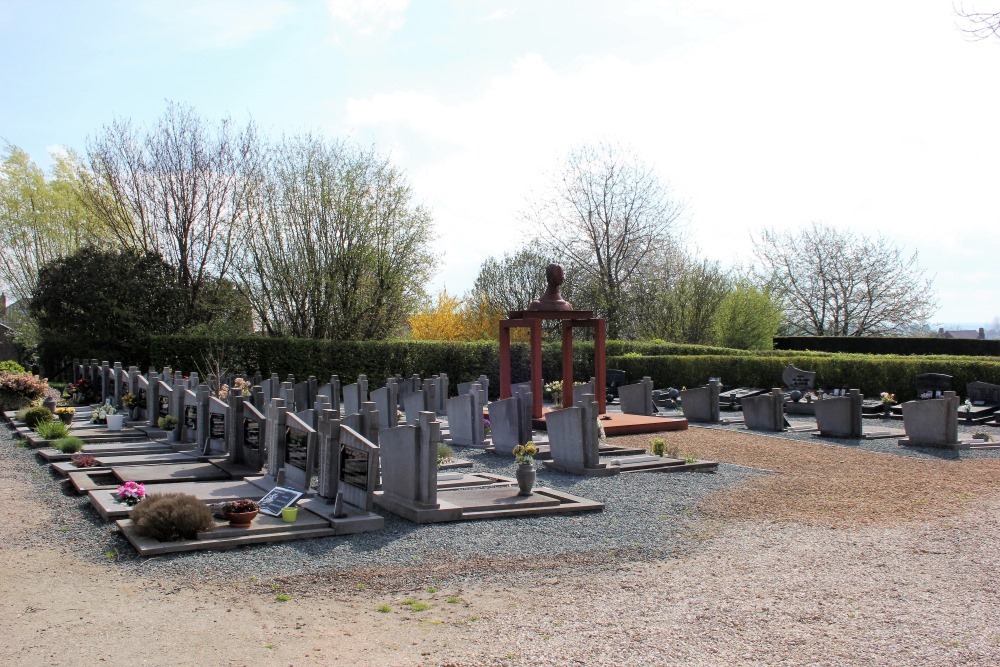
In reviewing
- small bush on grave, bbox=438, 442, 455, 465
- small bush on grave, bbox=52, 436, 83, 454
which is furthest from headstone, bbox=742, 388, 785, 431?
small bush on grave, bbox=52, 436, 83, 454

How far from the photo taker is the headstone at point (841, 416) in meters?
16.3

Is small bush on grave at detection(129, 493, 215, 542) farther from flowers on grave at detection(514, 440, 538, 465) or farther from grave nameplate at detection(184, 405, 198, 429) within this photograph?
grave nameplate at detection(184, 405, 198, 429)

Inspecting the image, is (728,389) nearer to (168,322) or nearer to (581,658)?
(168,322)

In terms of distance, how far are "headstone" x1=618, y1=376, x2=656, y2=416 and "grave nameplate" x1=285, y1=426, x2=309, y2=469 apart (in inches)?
427

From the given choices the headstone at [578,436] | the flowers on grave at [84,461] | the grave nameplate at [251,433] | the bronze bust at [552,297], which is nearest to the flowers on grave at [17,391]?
the flowers on grave at [84,461]

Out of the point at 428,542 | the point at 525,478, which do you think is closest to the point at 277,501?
the point at 428,542

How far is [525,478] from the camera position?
392 inches

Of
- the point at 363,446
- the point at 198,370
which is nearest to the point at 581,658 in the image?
the point at 363,446

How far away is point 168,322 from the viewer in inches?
1065

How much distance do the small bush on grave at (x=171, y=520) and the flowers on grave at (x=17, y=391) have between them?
13.2 metres

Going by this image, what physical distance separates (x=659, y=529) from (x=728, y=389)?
17.6 meters

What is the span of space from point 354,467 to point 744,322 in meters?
32.6

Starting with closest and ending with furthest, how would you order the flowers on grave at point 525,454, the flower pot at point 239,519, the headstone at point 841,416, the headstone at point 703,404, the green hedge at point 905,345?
the flower pot at point 239,519, the flowers on grave at point 525,454, the headstone at point 841,416, the headstone at point 703,404, the green hedge at point 905,345

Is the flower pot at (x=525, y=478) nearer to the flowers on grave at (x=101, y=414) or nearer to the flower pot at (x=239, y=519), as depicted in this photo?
the flower pot at (x=239, y=519)
